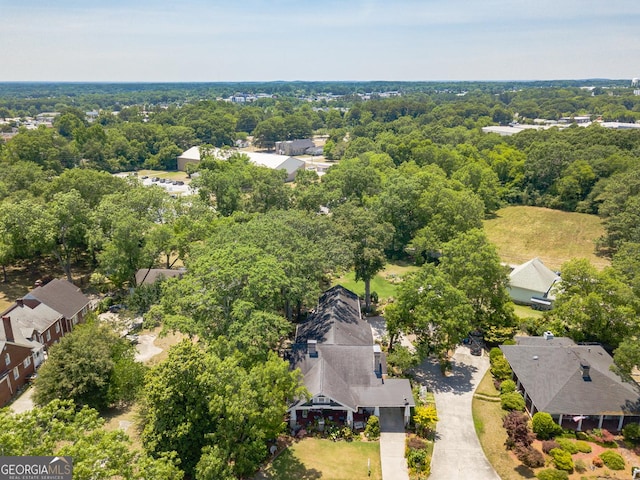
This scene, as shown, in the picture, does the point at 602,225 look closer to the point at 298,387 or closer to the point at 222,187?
the point at 222,187

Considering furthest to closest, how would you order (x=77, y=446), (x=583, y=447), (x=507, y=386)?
(x=507, y=386) < (x=583, y=447) < (x=77, y=446)

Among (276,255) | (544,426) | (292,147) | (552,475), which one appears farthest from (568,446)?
(292,147)

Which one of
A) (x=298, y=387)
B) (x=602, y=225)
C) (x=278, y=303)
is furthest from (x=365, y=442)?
(x=602, y=225)

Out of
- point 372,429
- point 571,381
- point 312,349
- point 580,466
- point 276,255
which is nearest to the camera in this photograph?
point 580,466

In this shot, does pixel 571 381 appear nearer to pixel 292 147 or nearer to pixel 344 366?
pixel 344 366

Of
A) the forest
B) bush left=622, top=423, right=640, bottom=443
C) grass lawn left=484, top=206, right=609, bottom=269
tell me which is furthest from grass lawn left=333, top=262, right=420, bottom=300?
bush left=622, top=423, right=640, bottom=443

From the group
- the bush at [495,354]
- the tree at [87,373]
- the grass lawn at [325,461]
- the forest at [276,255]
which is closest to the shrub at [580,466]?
the forest at [276,255]
